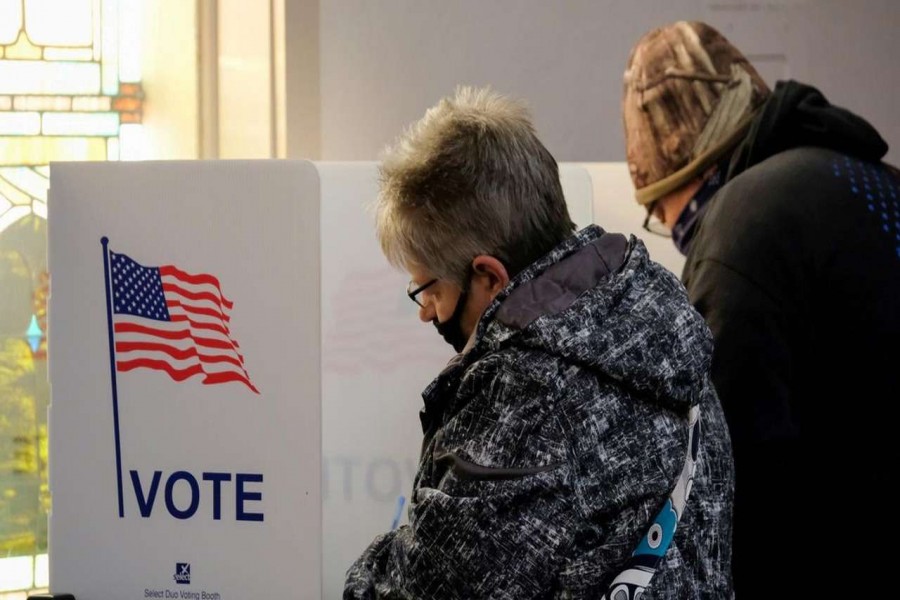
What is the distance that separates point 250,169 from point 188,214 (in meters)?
0.11

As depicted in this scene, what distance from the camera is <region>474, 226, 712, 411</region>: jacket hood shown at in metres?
1.00

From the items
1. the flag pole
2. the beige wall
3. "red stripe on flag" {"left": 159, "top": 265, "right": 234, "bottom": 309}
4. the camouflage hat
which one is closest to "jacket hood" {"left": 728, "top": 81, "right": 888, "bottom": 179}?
the camouflage hat

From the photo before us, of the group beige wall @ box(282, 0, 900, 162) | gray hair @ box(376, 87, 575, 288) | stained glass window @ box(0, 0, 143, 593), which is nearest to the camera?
gray hair @ box(376, 87, 575, 288)

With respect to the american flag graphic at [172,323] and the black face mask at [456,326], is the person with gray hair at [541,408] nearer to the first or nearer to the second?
the black face mask at [456,326]

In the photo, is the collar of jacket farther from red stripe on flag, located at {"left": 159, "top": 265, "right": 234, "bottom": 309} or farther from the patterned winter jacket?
red stripe on flag, located at {"left": 159, "top": 265, "right": 234, "bottom": 309}

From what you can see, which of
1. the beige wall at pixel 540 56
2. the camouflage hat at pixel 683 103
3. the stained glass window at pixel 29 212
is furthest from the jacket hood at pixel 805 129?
the stained glass window at pixel 29 212

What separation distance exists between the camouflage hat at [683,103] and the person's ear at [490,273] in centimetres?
82

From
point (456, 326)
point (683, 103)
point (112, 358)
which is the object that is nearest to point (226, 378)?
point (112, 358)

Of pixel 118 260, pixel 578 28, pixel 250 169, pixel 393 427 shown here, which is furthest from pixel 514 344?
pixel 578 28

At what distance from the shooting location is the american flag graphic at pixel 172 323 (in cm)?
168

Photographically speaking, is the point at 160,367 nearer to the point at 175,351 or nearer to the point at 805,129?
the point at 175,351

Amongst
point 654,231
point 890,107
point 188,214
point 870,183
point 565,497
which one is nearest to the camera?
point 565,497

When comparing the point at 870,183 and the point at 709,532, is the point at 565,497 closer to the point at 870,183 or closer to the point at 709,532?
the point at 709,532

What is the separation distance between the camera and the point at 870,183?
1.57 meters
